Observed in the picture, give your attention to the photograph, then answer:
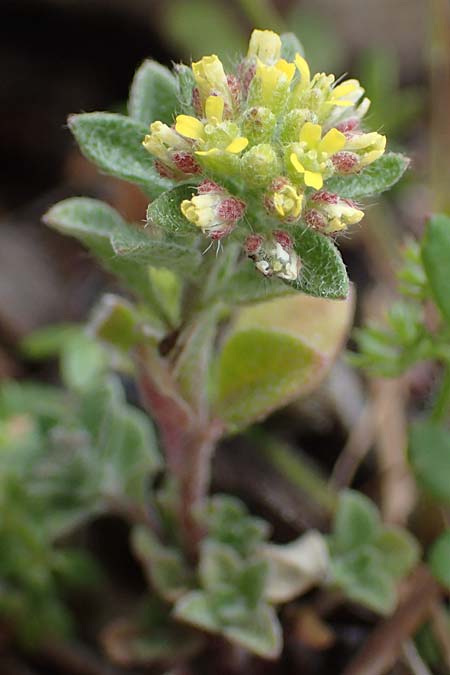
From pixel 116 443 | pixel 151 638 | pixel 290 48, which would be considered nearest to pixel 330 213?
pixel 290 48

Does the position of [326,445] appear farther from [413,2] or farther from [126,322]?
[413,2]

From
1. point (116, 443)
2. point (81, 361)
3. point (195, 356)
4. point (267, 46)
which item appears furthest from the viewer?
point (81, 361)

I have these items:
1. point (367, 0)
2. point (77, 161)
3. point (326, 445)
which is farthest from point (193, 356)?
point (367, 0)

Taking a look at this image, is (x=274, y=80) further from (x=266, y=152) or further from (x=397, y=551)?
(x=397, y=551)

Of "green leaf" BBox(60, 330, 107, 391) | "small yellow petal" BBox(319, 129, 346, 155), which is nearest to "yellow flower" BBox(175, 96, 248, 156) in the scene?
"small yellow petal" BBox(319, 129, 346, 155)

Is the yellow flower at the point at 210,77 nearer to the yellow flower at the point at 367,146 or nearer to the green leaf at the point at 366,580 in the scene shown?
the yellow flower at the point at 367,146

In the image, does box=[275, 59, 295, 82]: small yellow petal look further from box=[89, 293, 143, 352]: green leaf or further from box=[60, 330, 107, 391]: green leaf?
box=[60, 330, 107, 391]: green leaf
